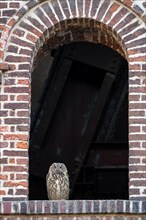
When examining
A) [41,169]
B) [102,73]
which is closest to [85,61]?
[102,73]

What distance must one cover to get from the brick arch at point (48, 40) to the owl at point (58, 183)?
247mm

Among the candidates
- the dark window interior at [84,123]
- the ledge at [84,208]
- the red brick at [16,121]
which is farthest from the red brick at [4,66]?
the dark window interior at [84,123]

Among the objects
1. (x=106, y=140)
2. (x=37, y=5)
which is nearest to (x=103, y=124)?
(x=106, y=140)

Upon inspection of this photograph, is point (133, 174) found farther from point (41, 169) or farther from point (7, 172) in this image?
point (41, 169)

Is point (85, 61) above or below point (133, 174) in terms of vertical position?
above

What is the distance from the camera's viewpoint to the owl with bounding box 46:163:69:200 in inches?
531

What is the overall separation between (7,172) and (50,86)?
165 inches

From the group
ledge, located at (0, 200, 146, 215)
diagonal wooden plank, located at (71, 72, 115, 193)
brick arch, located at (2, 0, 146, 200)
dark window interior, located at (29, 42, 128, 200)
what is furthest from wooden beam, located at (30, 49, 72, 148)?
ledge, located at (0, 200, 146, 215)

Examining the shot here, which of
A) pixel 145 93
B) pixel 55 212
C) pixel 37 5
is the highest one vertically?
pixel 37 5

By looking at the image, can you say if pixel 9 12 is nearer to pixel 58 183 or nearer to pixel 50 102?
pixel 58 183

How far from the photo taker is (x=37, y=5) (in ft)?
46.1

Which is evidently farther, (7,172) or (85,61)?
(85,61)

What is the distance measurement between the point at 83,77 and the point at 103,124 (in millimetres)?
655

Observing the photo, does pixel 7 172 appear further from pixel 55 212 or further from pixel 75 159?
pixel 75 159
